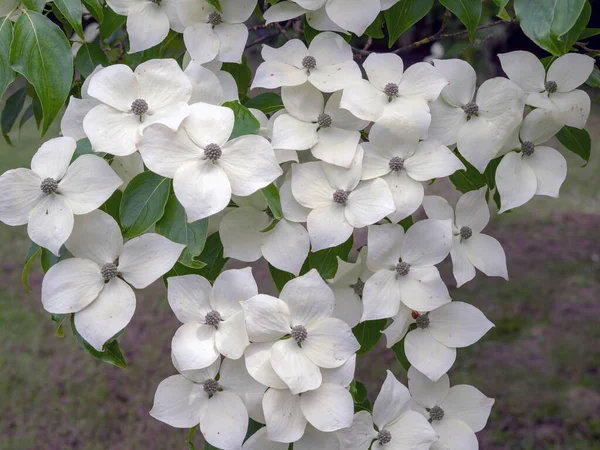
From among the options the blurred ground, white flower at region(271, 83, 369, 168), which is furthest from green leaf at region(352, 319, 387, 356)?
the blurred ground

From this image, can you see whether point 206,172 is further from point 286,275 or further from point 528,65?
point 528,65

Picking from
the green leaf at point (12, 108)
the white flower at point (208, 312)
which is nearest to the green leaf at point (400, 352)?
the white flower at point (208, 312)

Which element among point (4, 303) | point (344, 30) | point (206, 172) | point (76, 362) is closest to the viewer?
point (206, 172)

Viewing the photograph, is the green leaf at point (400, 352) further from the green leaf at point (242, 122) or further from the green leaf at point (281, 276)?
the green leaf at point (242, 122)

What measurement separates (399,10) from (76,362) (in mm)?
2202

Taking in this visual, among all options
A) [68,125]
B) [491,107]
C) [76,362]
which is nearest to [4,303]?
[76,362]

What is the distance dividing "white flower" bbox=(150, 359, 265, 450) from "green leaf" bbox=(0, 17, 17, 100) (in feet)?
1.19

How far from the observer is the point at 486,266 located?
2.71ft

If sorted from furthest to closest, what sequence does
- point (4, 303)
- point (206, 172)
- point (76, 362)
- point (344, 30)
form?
point (4, 303), point (76, 362), point (344, 30), point (206, 172)

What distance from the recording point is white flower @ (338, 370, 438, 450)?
728mm

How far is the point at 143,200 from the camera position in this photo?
0.70 meters

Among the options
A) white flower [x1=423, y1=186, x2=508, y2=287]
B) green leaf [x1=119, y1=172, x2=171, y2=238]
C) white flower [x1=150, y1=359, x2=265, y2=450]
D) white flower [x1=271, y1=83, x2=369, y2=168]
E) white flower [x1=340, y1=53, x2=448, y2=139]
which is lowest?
white flower [x1=150, y1=359, x2=265, y2=450]

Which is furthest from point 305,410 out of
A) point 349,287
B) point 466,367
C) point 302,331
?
point 466,367

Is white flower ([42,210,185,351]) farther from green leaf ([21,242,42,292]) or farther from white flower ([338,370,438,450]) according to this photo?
white flower ([338,370,438,450])
